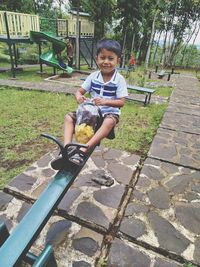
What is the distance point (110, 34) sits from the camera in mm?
20719

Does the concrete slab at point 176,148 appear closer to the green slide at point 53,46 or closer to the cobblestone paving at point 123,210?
the cobblestone paving at point 123,210

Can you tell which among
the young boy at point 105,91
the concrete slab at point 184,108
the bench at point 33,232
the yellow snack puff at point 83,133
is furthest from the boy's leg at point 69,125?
the concrete slab at point 184,108

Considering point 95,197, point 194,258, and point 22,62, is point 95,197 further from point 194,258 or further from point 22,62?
point 22,62

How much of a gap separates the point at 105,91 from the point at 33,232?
60.4 inches

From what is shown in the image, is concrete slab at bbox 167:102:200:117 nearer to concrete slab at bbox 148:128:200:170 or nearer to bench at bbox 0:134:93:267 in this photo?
concrete slab at bbox 148:128:200:170

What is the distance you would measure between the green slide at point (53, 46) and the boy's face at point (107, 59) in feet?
26.6

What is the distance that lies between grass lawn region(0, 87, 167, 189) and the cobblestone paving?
0.37 metres

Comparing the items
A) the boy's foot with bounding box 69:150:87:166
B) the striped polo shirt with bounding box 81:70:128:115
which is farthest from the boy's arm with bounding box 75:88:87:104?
the boy's foot with bounding box 69:150:87:166

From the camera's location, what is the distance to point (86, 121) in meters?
2.21

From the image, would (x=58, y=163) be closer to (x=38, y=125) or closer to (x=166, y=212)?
(x=166, y=212)

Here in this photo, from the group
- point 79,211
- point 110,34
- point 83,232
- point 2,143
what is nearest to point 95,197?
point 79,211

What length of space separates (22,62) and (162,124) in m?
12.4

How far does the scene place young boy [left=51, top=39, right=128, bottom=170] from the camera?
2.24 m

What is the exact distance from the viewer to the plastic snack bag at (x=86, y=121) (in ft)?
7.11
